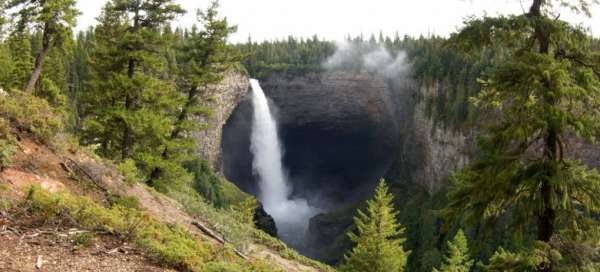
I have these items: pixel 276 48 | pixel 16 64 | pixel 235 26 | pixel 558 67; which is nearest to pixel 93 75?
pixel 235 26

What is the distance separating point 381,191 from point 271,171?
59.8 m

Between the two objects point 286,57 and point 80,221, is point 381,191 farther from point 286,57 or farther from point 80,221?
point 286,57

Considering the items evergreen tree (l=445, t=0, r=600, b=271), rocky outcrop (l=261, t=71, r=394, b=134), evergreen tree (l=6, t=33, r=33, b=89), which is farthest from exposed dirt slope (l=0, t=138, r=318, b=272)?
rocky outcrop (l=261, t=71, r=394, b=134)

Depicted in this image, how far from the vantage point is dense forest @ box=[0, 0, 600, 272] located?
318 inches

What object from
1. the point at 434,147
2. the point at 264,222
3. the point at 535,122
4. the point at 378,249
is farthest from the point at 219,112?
the point at 535,122

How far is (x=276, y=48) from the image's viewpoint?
102250 millimetres

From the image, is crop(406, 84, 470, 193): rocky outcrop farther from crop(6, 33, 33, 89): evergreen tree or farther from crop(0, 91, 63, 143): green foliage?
crop(0, 91, 63, 143): green foliage

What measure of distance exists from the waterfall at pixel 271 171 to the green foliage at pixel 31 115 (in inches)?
2644

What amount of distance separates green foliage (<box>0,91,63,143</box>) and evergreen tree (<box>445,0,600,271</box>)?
10.6 m

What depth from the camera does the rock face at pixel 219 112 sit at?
235 feet

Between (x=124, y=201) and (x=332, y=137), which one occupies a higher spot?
(x=124, y=201)

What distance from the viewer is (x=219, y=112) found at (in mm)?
74250

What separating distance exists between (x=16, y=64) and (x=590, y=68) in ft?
156

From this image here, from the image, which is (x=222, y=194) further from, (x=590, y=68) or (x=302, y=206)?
(x=590, y=68)
